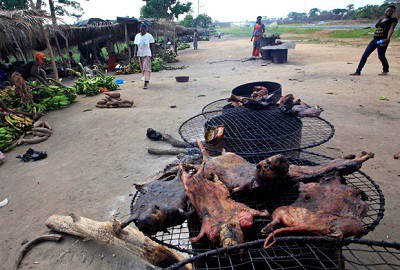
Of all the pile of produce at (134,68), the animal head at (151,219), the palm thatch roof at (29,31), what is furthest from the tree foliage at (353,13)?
the animal head at (151,219)

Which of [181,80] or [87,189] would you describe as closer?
[87,189]

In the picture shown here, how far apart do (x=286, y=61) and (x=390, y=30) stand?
21.3ft

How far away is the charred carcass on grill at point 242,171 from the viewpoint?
6.16 ft

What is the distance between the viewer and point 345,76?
10.4 m

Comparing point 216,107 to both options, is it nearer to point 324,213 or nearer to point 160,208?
point 160,208

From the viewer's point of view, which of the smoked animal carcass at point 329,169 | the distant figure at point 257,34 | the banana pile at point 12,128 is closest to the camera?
the smoked animal carcass at point 329,169

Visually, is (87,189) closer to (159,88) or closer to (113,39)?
(159,88)

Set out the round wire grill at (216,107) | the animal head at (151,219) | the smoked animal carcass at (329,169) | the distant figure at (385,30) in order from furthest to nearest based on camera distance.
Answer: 1. the distant figure at (385,30)
2. the round wire grill at (216,107)
3. the smoked animal carcass at (329,169)
4. the animal head at (151,219)

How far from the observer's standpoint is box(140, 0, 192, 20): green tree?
127ft

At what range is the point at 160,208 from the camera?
6.15 feet

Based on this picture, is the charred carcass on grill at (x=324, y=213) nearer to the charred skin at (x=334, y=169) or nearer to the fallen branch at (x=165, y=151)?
the charred skin at (x=334, y=169)

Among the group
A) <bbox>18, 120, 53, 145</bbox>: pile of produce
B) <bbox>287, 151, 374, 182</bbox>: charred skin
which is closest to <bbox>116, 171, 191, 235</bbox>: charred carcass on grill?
<bbox>287, 151, 374, 182</bbox>: charred skin

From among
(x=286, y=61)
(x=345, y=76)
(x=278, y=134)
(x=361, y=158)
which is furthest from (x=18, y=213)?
A: (x=286, y=61)

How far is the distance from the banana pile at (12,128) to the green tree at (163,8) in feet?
121
